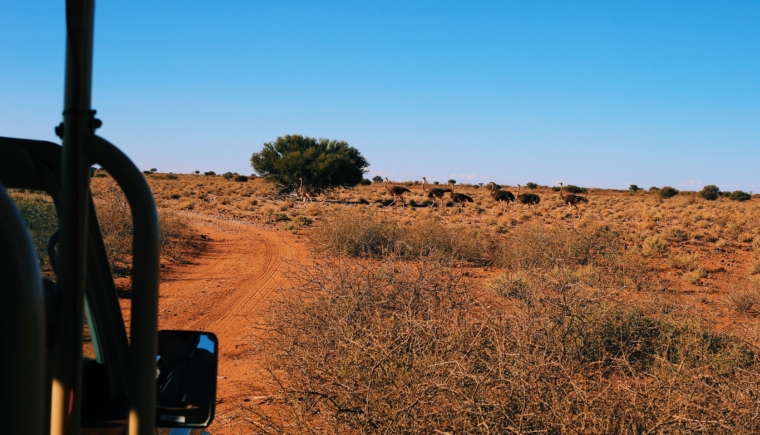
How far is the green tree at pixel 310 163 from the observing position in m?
37.9

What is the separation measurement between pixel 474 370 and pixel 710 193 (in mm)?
57244

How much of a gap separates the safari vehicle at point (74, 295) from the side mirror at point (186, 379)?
21 cm

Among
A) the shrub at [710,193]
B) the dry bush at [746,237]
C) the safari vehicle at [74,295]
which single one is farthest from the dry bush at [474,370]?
the shrub at [710,193]

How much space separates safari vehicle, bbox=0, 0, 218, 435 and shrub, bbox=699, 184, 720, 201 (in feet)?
194

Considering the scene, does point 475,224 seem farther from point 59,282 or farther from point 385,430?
point 59,282

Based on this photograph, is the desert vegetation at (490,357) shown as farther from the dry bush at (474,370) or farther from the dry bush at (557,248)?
the dry bush at (557,248)

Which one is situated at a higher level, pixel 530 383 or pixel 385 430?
pixel 530 383

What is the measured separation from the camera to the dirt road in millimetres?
6371

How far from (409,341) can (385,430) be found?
1116 millimetres

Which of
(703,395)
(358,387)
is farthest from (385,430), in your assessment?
(703,395)

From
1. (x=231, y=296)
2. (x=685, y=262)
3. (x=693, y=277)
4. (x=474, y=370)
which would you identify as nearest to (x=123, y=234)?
(x=231, y=296)

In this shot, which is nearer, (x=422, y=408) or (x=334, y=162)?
(x=422, y=408)

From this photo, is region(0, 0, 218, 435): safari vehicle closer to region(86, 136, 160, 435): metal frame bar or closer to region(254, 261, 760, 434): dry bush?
region(86, 136, 160, 435): metal frame bar

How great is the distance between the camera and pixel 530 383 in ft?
13.6
